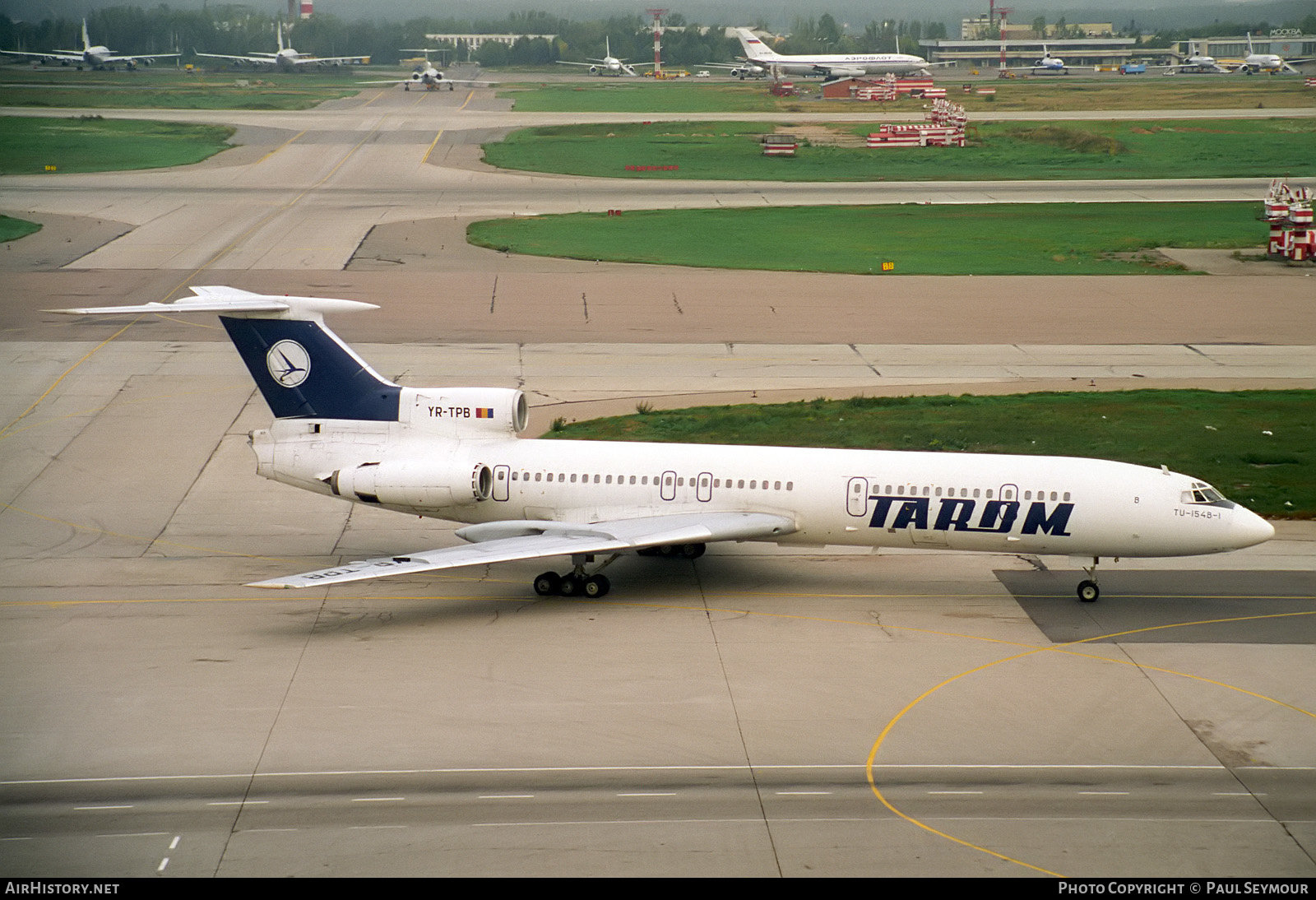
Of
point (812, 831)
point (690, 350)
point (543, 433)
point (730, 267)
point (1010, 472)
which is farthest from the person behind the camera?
point (730, 267)

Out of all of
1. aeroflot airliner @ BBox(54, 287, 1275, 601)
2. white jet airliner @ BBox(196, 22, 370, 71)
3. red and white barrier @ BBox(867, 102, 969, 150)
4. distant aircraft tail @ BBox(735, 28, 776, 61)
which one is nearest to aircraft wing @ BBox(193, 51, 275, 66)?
white jet airliner @ BBox(196, 22, 370, 71)

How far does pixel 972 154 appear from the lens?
115250 millimetres

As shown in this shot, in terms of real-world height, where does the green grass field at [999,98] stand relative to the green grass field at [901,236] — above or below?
above

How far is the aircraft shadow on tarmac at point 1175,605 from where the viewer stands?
28391 millimetres

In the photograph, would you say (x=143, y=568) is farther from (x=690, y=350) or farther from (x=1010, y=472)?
(x=690, y=350)

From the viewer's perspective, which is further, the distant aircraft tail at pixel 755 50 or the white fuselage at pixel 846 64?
the distant aircraft tail at pixel 755 50

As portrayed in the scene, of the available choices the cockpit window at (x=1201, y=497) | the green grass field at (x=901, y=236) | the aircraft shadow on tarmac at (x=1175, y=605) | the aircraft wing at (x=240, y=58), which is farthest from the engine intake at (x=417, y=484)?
the aircraft wing at (x=240, y=58)

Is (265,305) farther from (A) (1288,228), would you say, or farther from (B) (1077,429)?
(A) (1288,228)

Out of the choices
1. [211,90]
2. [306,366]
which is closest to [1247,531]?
[306,366]

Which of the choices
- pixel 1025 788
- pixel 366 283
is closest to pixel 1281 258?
pixel 366 283

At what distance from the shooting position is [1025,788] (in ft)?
70.2

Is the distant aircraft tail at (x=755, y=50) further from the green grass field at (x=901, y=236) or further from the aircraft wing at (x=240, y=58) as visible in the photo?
the green grass field at (x=901, y=236)

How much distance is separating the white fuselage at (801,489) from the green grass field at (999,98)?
120 metres

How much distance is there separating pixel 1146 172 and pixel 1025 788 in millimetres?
94250
